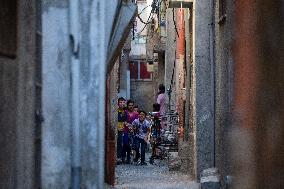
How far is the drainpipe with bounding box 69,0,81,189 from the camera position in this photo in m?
2.47

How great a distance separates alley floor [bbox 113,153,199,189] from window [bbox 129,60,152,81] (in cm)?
2270

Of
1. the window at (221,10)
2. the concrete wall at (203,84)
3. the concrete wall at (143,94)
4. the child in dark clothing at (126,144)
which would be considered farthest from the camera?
the concrete wall at (143,94)

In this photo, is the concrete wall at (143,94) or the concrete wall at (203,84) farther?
the concrete wall at (143,94)

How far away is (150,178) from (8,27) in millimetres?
9639

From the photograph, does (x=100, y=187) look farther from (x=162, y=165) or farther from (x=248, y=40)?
(x=162, y=165)

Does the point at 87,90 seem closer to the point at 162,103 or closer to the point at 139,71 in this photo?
the point at 162,103

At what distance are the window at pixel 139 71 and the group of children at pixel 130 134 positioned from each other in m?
22.1

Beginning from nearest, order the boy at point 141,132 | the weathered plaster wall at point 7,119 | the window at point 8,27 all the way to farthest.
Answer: the weathered plaster wall at point 7,119 < the window at point 8,27 < the boy at point 141,132

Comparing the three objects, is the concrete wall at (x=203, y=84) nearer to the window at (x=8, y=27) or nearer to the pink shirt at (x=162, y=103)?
the window at (x=8, y=27)

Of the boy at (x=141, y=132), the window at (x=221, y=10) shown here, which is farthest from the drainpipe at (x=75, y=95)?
the boy at (x=141, y=132)

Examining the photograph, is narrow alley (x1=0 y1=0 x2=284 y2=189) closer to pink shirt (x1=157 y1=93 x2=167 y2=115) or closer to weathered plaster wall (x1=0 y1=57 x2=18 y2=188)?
weathered plaster wall (x1=0 y1=57 x2=18 y2=188)

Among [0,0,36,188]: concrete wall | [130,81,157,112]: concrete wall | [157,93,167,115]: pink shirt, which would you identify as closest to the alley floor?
[157,93,167,115]: pink shirt

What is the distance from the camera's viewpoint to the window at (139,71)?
1606 inches

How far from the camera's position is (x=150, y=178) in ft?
45.8
